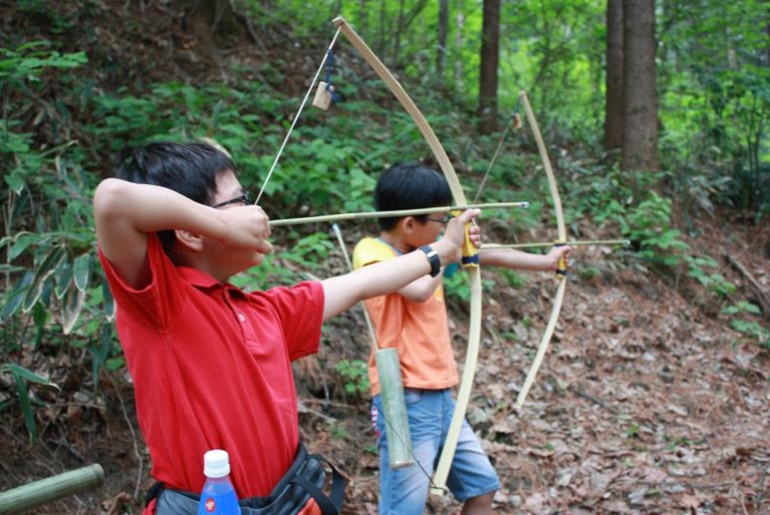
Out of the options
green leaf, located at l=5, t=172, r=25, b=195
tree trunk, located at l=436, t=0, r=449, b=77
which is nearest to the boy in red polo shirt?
green leaf, located at l=5, t=172, r=25, b=195

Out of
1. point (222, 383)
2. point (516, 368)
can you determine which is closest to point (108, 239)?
point (222, 383)

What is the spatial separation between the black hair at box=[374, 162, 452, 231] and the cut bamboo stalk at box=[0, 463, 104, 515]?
1268mm

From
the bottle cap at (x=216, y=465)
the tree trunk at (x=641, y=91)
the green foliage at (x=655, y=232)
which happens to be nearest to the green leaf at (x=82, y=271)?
the bottle cap at (x=216, y=465)

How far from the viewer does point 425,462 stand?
2.28 metres

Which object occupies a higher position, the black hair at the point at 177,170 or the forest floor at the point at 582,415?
the black hair at the point at 177,170

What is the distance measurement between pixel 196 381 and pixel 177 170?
0.43 meters

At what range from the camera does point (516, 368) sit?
4.68 m

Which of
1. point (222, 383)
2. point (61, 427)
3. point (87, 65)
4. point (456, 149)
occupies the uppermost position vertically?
point (87, 65)

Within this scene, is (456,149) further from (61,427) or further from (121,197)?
(121,197)

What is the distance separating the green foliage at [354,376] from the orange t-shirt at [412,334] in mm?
1343

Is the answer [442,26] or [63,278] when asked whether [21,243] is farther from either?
[442,26]

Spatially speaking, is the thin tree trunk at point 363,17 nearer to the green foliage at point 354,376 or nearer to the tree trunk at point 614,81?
the tree trunk at point 614,81

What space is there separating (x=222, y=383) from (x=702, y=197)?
6.43 m

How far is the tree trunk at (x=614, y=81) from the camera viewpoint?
294 inches
